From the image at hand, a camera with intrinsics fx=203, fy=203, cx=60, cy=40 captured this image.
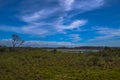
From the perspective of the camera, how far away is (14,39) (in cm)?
8781

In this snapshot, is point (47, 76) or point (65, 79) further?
point (47, 76)

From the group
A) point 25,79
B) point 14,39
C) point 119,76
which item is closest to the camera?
point 25,79

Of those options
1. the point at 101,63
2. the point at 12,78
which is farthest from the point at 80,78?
the point at 101,63

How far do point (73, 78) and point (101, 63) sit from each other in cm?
1023

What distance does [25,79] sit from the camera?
16.7 meters

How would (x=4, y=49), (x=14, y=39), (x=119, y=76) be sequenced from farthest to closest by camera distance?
(x=14, y=39)
(x=4, y=49)
(x=119, y=76)

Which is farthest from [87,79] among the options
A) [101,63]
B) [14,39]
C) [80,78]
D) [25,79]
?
[14,39]

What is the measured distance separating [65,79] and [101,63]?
36.0 ft

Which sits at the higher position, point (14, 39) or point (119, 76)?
point (14, 39)

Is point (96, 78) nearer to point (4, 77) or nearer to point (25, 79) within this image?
point (25, 79)

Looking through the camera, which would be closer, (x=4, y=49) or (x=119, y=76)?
(x=119, y=76)

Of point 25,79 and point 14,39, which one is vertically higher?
point 14,39

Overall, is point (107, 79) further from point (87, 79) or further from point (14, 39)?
point (14, 39)

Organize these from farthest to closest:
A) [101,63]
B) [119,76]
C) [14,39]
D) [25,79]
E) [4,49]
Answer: [14,39] < [4,49] < [101,63] < [119,76] < [25,79]
